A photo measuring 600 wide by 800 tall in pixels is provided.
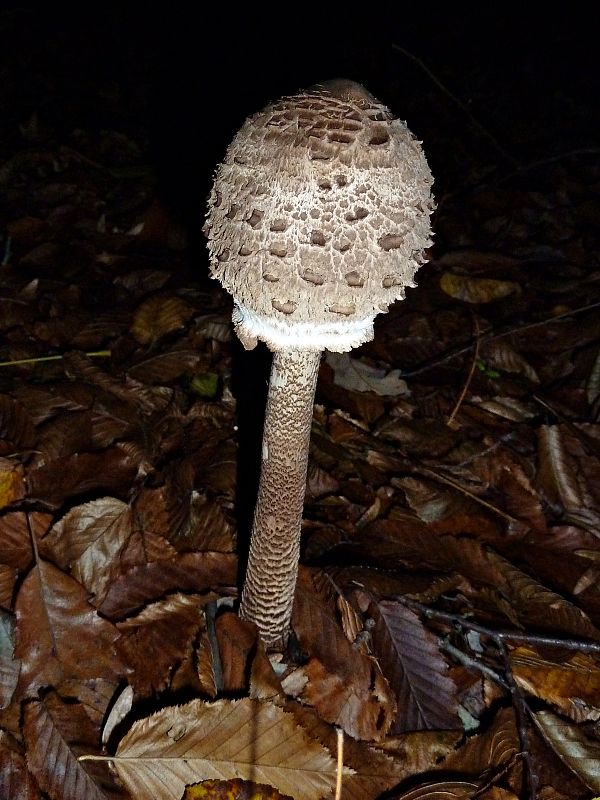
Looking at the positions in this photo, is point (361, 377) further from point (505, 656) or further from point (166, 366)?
point (505, 656)

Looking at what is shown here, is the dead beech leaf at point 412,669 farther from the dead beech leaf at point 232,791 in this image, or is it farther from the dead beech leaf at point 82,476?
the dead beech leaf at point 82,476

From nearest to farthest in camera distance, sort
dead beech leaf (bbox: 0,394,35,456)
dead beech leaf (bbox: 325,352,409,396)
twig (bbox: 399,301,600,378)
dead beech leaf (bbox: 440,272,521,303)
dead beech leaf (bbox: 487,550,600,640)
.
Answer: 1. dead beech leaf (bbox: 487,550,600,640)
2. dead beech leaf (bbox: 0,394,35,456)
3. dead beech leaf (bbox: 325,352,409,396)
4. twig (bbox: 399,301,600,378)
5. dead beech leaf (bbox: 440,272,521,303)

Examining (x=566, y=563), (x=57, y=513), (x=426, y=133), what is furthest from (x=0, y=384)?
(x=426, y=133)

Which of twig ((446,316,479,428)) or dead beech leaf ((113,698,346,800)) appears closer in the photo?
dead beech leaf ((113,698,346,800))

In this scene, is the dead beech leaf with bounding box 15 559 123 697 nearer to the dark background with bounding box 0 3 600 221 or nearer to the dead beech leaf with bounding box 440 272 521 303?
the dead beech leaf with bounding box 440 272 521 303

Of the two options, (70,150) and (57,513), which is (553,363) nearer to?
(57,513)

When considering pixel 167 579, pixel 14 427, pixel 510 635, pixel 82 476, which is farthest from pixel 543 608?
pixel 14 427

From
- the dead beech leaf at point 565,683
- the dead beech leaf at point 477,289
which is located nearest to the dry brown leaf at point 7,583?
the dead beech leaf at point 565,683

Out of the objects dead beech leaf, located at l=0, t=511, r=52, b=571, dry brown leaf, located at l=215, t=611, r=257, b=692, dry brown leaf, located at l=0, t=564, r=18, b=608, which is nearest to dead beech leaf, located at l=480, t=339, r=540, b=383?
dry brown leaf, located at l=215, t=611, r=257, b=692
